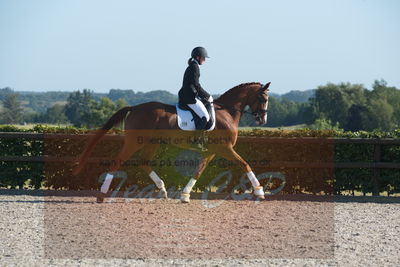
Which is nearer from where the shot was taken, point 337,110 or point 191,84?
point 191,84

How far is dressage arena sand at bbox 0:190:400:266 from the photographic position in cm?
→ 688

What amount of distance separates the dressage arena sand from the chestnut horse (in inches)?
24.8

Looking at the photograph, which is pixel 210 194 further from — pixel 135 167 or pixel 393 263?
pixel 393 263

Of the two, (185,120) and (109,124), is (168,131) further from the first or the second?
(109,124)

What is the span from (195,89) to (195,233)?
138 inches

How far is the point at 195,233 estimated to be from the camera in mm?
8258

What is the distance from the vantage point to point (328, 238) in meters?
8.11

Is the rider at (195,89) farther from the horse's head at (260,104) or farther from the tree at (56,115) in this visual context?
the tree at (56,115)

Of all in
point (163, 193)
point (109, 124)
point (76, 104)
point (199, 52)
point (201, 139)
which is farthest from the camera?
point (76, 104)

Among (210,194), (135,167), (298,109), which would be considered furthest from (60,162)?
(298,109)

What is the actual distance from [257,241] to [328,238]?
1.14 meters

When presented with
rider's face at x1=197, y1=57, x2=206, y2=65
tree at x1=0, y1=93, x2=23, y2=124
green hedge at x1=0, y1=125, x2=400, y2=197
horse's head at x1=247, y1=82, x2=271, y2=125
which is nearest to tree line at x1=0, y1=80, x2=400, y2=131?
tree at x1=0, y1=93, x2=23, y2=124

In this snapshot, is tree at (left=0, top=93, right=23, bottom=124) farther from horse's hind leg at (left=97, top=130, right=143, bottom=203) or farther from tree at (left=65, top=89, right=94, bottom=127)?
horse's hind leg at (left=97, top=130, right=143, bottom=203)

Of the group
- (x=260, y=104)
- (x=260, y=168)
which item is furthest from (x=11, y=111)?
(x=260, y=104)
